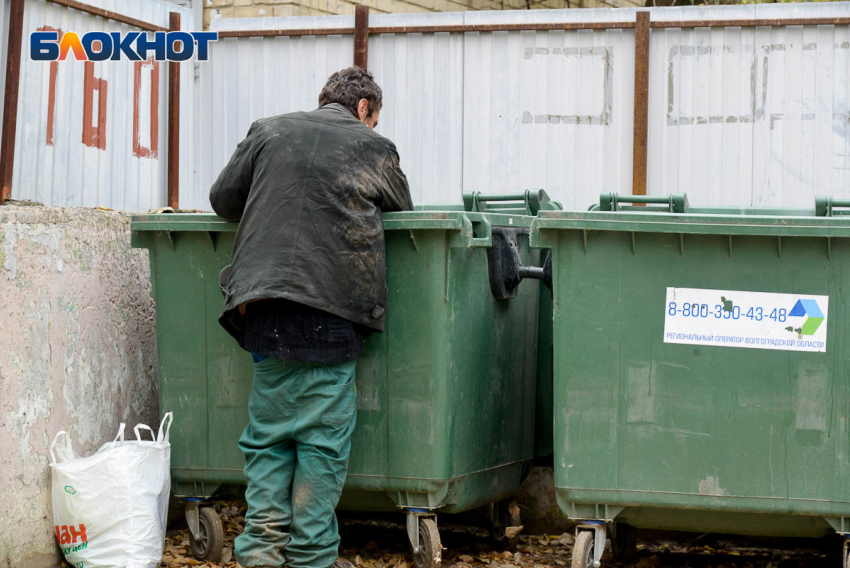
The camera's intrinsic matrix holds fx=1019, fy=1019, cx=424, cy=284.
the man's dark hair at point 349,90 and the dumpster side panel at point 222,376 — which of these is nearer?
the man's dark hair at point 349,90

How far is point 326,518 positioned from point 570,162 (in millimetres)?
3273

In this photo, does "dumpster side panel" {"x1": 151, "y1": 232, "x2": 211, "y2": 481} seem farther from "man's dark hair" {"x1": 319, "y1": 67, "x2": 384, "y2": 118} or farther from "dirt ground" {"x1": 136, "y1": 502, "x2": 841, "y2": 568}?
"man's dark hair" {"x1": 319, "y1": 67, "x2": 384, "y2": 118}

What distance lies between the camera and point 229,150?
6.43 m

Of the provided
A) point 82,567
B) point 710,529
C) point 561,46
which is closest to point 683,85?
point 561,46

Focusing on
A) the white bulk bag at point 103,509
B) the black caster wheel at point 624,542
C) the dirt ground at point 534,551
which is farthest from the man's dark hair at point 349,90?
the black caster wheel at point 624,542

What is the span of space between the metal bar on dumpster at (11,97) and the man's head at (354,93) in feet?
7.00

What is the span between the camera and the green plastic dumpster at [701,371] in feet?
10.4

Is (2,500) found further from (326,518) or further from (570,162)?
(570,162)

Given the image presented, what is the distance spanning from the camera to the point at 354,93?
11.6 feet

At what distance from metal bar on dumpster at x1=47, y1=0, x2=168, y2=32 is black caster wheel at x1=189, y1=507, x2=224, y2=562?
304cm

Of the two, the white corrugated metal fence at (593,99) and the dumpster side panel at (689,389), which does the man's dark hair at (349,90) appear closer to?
the dumpster side panel at (689,389)

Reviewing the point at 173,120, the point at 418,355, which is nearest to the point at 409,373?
the point at 418,355

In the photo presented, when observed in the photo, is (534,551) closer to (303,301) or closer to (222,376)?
(222,376)

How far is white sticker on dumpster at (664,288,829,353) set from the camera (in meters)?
3.19
